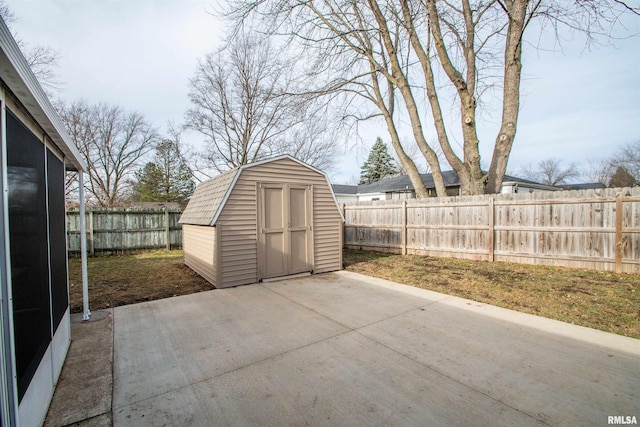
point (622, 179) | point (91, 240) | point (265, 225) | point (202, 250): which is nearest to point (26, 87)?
point (265, 225)

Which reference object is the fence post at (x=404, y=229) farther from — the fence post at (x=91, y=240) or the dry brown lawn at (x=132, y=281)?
the fence post at (x=91, y=240)

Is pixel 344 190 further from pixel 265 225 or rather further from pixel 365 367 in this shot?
pixel 365 367

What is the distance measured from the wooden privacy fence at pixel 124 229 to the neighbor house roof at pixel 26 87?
8.75 metres

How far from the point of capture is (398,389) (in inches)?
91.7

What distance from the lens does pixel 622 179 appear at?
28.7 metres

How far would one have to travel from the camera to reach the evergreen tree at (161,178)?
21844mm

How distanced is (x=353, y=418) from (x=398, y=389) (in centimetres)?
52

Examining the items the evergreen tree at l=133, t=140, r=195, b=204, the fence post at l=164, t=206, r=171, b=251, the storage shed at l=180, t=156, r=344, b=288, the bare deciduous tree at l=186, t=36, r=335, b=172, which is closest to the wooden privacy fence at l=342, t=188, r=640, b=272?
the storage shed at l=180, t=156, r=344, b=288

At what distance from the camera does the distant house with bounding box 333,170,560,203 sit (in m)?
16.9

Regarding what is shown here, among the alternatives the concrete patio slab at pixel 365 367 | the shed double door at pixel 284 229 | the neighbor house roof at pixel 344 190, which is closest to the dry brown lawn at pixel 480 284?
the concrete patio slab at pixel 365 367

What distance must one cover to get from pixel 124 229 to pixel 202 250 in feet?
19.5

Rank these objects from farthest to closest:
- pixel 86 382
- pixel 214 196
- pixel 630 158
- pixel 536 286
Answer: pixel 630 158
pixel 214 196
pixel 536 286
pixel 86 382

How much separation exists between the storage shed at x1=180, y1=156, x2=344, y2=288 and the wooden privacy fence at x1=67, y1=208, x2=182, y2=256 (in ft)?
15.6

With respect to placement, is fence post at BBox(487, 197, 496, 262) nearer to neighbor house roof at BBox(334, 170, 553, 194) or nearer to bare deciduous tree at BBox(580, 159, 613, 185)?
neighbor house roof at BBox(334, 170, 553, 194)
